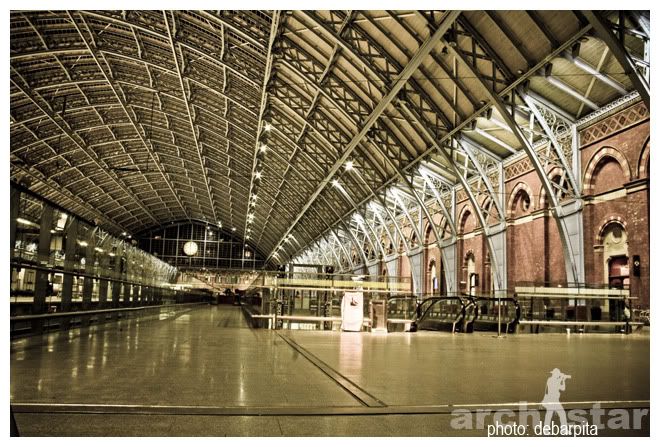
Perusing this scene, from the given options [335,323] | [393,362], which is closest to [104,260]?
[335,323]

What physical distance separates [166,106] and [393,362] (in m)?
36.0

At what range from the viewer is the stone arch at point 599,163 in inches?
824

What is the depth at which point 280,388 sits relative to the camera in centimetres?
572

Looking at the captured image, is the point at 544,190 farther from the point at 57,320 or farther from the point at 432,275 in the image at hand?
the point at 57,320

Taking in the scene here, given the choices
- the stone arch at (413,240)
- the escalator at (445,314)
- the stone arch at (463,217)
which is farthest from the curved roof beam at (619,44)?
the stone arch at (413,240)

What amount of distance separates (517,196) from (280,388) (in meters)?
25.3

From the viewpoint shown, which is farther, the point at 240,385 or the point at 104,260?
the point at 104,260

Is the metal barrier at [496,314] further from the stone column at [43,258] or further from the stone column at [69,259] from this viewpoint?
the stone column at [43,258]

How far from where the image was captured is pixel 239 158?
46.5m

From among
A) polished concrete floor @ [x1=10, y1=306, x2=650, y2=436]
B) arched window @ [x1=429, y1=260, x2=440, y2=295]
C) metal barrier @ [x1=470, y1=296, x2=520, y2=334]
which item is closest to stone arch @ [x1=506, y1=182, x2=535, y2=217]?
metal barrier @ [x1=470, y1=296, x2=520, y2=334]

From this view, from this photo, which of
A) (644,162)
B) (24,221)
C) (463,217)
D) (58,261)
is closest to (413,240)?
(463,217)

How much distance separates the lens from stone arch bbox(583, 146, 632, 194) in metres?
20.9

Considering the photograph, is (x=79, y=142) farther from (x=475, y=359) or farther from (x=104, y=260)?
(x=475, y=359)
